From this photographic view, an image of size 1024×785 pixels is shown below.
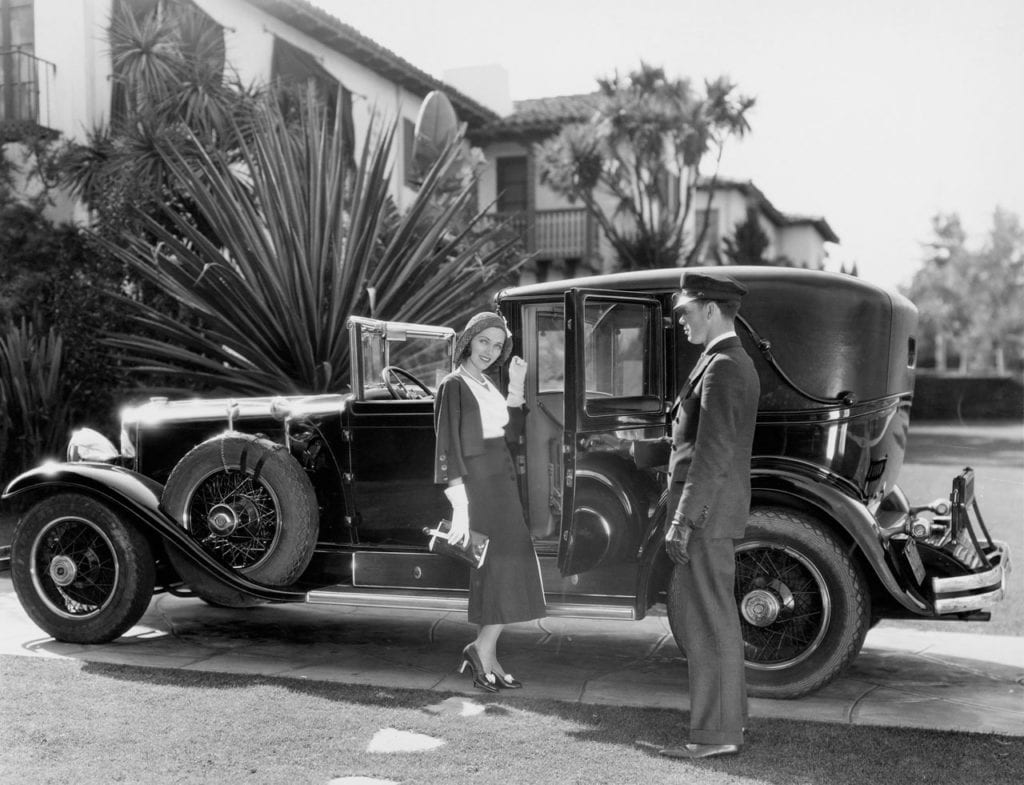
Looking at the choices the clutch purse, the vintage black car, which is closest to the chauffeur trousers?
the vintage black car

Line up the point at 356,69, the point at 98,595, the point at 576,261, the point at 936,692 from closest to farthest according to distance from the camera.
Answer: the point at 936,692, the point at 98,595, the point at 356,69, the point at 576,261

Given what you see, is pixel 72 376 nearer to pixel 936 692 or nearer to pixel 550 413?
pixel 550 413

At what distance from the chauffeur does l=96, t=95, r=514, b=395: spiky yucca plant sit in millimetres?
4739

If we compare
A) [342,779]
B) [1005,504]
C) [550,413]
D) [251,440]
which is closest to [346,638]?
[251,440]

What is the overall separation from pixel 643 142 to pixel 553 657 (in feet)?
56.2

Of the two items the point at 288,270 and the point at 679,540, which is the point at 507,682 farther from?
the point at 288,270

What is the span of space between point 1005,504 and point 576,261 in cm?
1281

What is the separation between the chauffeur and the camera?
394cm

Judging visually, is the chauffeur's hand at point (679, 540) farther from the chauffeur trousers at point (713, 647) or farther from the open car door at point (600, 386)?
the open car door at point (600, 386)

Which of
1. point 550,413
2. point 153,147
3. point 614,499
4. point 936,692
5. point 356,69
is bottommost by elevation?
point 936,692

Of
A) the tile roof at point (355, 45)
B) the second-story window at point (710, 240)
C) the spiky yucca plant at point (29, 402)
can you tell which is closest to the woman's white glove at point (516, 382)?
the spiky yucca plant at point (29, 402)

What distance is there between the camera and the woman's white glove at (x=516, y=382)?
5.05 meters

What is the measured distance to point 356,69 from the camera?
57.9 feet

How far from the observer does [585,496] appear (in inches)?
201
